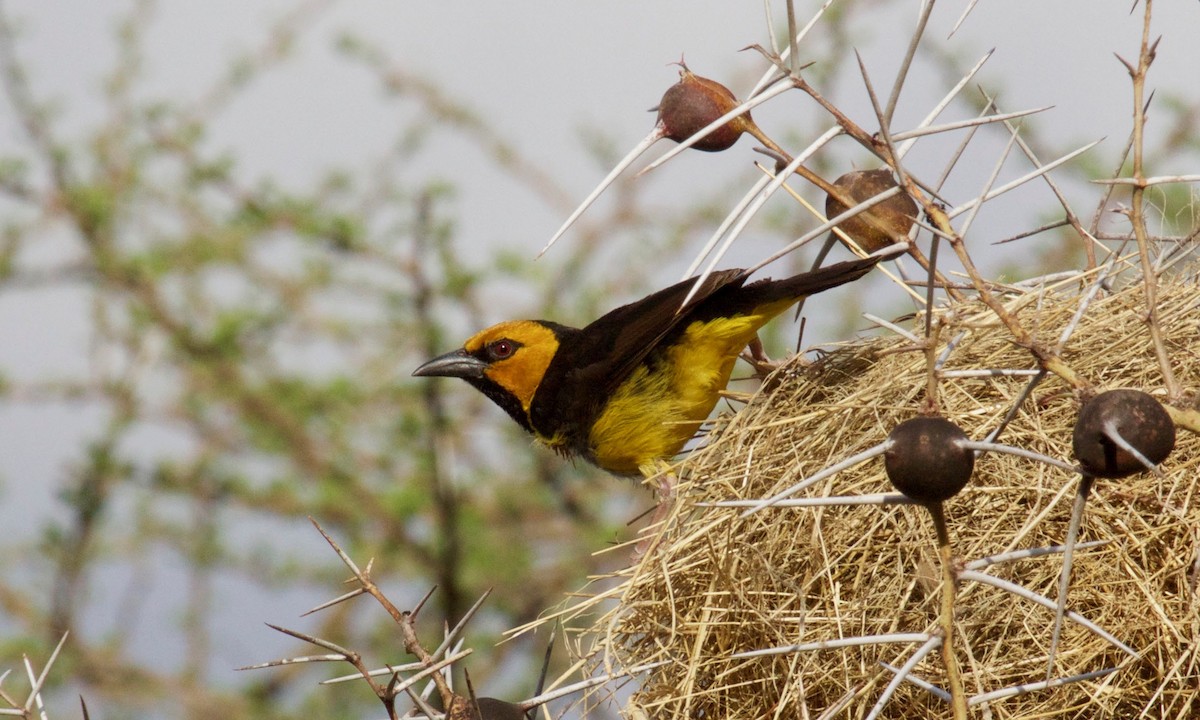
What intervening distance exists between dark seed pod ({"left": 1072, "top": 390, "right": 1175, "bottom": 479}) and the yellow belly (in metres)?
1.75

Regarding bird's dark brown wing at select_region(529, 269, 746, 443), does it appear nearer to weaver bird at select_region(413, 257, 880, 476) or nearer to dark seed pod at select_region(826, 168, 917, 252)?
weaver bird at select_region(413, 257, 880, 476)

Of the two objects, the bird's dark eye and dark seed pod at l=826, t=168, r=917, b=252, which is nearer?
dark seed pod at l=826, t=168, r=917, b=252

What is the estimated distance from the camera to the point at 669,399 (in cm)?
324

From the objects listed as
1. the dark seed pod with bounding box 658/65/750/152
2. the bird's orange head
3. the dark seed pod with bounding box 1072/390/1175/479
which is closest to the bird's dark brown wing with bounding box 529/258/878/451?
the bird's orange head

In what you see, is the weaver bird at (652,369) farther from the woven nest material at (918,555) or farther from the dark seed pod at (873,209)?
the woven nest material at (918,555)

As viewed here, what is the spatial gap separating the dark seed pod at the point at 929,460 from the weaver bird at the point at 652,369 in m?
1.25

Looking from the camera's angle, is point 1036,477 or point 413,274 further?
point 413,274

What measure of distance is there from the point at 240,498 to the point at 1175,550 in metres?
5.45

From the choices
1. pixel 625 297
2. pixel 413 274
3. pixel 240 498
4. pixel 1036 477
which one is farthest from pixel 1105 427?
pixel 240 498

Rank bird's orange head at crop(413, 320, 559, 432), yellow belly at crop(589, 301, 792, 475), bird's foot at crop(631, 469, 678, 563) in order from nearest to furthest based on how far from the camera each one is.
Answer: bird's foot at crop(631, 469, 678, 563) < yellow belly at crop(589, 301, 792, 475) < bird's orange head at crop(413, 320, 559, 432)

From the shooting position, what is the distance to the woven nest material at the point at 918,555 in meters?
1.88

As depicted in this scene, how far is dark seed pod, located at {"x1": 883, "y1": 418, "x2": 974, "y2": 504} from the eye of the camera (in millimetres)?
1335

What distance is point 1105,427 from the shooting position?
1339 mm

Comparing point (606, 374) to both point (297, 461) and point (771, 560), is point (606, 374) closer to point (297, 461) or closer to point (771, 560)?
point (771, 560)
